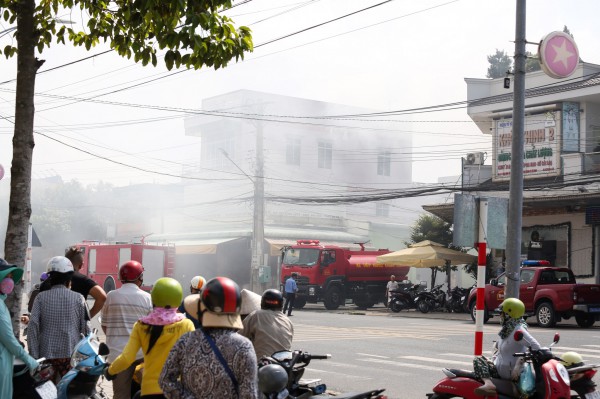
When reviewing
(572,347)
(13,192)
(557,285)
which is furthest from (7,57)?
(557,285)

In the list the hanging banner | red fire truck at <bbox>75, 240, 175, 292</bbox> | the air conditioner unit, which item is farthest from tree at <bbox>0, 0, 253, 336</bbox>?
red fire truck at <bbox>75, 240, 175, 292</bbox>

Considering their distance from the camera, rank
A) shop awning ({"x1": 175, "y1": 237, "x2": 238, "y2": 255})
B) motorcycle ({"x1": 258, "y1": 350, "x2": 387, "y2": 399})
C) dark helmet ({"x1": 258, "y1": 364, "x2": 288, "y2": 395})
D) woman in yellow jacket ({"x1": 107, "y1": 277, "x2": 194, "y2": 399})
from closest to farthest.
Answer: dark helmet ({"x1": 258, "y1": 364, "x2": 288, "y2": 395}), woman in yellow jacket ({"x1": 107, "y1": 277, "x2": 194, "y2": 399}), motorcycle ({"x1": 258, "y1": 350, "x2": 387, "y2": 399}), shop awning ({"x1": 175, "y1": 237, "x2": 238, "y2": 255})

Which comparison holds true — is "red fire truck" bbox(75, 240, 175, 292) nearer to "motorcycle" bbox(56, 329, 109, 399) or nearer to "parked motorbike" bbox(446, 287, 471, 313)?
"parked motorbike" bbox(446, 287, 471, 313)

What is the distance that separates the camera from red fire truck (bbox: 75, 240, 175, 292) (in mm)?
40688

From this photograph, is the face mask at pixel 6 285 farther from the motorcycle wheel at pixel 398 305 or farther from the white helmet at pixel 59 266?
the motorcycle wheel at pixel 398 305

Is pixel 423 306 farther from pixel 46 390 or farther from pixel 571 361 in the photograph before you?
pixel 46 390

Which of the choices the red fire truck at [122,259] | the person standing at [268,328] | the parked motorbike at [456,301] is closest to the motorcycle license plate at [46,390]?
the person standing at [268,328]

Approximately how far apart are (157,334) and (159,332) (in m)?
0.02

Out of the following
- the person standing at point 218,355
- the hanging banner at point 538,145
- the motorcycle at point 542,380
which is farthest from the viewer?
the hanging banner at point 538,145

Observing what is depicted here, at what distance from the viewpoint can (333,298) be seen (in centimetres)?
3781

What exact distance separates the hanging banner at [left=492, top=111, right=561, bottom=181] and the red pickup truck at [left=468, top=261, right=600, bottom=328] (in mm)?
7030

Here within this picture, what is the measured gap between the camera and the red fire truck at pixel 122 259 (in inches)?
1602

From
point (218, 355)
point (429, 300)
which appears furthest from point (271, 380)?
point (429, 300)

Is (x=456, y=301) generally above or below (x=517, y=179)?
below
